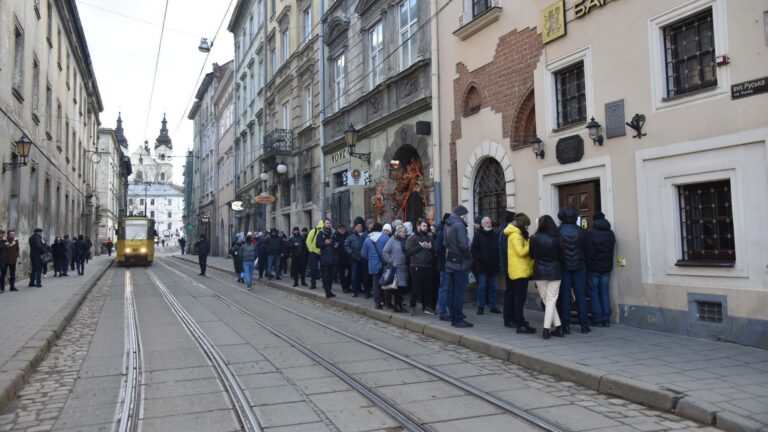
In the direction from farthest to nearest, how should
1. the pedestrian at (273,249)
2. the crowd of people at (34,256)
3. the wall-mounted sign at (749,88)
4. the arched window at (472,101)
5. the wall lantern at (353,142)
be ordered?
the pedestrian at (273,249)
the wall lantern at (353,142)
the crowd of people at (34,256)
the arched window at (472,101)
the wall-mounted sign at (749,88)

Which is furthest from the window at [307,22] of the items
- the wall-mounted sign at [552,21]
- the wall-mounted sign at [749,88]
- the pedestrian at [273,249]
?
the wall-mounted sign at [749,88]

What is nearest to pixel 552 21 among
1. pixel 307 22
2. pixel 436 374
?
pixel 436 374

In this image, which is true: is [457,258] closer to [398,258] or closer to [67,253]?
[398,258]

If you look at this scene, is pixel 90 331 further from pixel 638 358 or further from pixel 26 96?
pixel 26 96

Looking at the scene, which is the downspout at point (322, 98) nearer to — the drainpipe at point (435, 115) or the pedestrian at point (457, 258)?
the drainpipe at point (435, 115)

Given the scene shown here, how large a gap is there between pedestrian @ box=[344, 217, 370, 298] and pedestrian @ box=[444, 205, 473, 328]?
13.4 ft

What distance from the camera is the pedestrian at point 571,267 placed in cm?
846

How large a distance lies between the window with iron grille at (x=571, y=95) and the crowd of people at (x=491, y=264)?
2.00 meters

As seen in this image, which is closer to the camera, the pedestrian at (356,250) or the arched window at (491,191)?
the arched window at (491,191)

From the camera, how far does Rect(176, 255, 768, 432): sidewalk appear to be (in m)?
4.95

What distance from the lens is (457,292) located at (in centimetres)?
936

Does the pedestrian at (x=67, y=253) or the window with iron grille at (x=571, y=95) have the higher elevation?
the window with iron grille at (x=571, y=95)

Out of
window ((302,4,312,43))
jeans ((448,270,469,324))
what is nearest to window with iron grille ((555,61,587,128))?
jeans ((448,270,469,324))

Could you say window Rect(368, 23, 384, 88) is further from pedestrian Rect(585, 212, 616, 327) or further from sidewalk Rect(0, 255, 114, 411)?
pedestrian Rect(585, 212, 616, 327)
